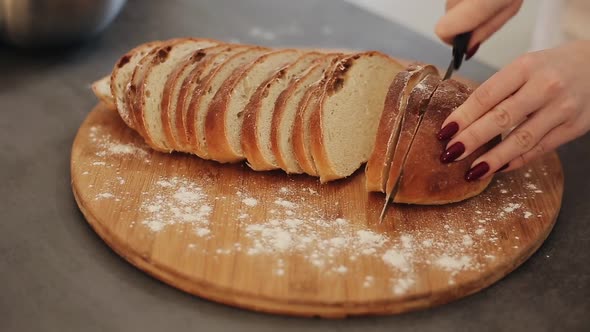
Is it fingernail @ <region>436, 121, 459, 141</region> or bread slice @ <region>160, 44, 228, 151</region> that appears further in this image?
bread slice @ <region>160, 44, 228, 151</region>

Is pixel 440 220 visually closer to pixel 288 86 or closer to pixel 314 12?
pixel 288 86

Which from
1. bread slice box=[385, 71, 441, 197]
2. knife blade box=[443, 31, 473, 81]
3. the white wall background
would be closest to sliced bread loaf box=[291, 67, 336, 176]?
bread slice box=[385, 71, 441, 197]

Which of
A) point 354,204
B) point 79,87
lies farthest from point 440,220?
point 79,87

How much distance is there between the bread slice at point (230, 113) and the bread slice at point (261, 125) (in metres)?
0.04

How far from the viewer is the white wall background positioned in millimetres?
3924

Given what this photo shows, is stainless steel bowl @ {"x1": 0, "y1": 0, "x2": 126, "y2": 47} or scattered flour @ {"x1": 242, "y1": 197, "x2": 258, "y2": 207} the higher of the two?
stainless steel bowl @ {"x1": 0, "y1": 0, "x2": 126, "y2": 47}

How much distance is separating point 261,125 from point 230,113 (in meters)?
0.12

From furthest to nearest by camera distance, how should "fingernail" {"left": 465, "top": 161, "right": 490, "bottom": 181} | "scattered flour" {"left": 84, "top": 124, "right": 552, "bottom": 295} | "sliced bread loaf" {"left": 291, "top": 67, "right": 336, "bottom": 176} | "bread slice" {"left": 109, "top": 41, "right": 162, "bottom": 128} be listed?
"bread slice" {"left": 109, "top": 41, "right": 162, "bottom": 128}
"sliced bread loaf" {"left": 291, "top": 67, "right": 336, "bottom": 176}
"fingernail" {"left": 465, "top": 161, "right": 490, "bottom": 181}
"scattered flour" {"left": 84, "top": 124, "right": 552, "bottom": 295}

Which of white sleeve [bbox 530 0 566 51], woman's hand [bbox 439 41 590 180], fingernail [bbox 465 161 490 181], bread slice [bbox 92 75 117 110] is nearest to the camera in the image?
woman's hand [bbox 439 41 590 180]

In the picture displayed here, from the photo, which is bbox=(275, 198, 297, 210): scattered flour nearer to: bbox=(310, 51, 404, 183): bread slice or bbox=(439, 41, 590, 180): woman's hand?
bbox=(310, 51, 404, 183): bread slice

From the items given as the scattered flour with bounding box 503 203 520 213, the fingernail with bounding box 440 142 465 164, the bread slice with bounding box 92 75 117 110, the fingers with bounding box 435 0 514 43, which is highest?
the fingers with bounding box 435 0 514 43

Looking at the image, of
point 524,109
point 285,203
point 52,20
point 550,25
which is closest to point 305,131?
point 285,203

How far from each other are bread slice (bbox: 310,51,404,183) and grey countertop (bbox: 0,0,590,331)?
2.11 ft

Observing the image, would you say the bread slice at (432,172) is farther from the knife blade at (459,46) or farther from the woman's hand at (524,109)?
the knife blade at (459,46)
